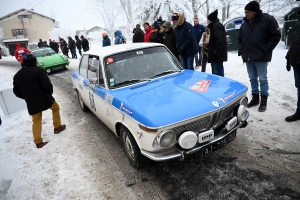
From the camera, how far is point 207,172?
2.80m

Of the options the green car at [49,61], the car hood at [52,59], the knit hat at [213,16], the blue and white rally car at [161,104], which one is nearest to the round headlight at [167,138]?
the blue and white rally car at [161,104]

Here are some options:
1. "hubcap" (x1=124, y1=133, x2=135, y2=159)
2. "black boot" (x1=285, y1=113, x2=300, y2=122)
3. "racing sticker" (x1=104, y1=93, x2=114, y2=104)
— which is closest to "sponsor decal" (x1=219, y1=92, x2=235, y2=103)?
"hubcap" (x1=124, y1=133, x2=135, y2=159)

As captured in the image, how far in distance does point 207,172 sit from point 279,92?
3653 millimetres

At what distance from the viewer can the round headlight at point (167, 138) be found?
7.75ft

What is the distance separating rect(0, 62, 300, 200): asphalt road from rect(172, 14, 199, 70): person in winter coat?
3031 mm

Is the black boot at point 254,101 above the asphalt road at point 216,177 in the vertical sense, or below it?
above

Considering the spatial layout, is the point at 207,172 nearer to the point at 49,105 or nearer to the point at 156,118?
the point at 156,118

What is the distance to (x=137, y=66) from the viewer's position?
3.61m

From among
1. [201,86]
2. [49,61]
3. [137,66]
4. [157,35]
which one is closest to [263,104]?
[201,86]

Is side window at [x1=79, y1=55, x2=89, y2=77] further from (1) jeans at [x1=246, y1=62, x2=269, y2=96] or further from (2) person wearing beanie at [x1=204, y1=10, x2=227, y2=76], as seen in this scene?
(1) jeans at [x1=246, y1=62, x2=269, y2=96]

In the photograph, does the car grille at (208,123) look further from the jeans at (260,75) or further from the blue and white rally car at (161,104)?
the jeans at (260,75)

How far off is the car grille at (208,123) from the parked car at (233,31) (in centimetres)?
995

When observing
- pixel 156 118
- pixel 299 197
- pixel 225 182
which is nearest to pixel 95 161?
pixel 156 118

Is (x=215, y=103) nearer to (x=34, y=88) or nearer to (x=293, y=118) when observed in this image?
(x=293, y=118)
